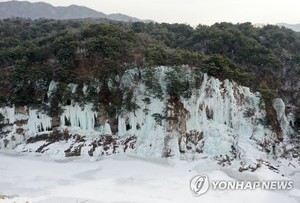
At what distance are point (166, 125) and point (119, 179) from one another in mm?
5605

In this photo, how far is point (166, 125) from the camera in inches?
910

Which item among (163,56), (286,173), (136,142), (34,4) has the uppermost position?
(34,4)

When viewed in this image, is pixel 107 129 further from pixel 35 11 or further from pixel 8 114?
pixel 35 11

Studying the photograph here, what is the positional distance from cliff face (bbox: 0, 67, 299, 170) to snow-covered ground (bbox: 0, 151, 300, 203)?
1.08m

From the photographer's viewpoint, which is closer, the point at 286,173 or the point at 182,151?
the point at 286,173

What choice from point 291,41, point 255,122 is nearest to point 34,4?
point 291,41

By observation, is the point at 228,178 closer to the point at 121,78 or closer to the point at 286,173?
the point at 286,173

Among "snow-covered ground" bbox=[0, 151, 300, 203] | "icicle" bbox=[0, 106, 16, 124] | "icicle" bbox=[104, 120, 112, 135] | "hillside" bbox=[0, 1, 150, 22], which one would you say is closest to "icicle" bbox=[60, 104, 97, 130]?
"icicle" bbox=[104, 120, 112, 135]

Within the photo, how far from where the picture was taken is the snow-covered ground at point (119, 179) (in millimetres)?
16500

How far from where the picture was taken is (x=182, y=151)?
2202cm

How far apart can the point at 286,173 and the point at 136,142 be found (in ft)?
30.5

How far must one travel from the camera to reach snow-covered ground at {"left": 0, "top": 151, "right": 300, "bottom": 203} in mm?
16500

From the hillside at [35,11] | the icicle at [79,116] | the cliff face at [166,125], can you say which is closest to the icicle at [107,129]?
the cliff face at [166,125]

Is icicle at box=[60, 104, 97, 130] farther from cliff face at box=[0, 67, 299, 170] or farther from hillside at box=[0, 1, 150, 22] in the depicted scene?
hillside at box=[0, 1, 150, 22]
